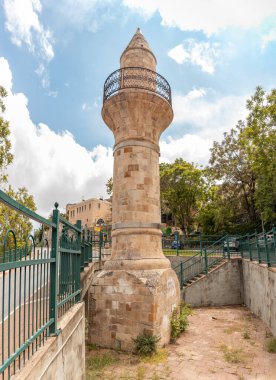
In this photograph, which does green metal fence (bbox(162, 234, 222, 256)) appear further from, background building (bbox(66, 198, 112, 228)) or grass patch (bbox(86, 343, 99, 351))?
background building (bbox(66, 198, 112, 228))

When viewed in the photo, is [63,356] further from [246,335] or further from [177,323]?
[246,335]

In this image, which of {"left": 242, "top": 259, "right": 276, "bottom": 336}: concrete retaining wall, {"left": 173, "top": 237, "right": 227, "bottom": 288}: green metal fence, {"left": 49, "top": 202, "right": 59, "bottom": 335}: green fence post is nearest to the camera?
{"left": 49, "top": 202, "right": 59, "bottom": 335}: green fence post

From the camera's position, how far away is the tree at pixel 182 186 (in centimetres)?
3181

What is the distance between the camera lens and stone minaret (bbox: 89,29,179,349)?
29.3 feet

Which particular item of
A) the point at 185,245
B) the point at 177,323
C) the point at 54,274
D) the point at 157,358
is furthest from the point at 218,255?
the point at 54,274

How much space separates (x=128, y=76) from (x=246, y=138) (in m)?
14.8

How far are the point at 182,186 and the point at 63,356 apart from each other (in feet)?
95.0

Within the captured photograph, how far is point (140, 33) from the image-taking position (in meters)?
12.5

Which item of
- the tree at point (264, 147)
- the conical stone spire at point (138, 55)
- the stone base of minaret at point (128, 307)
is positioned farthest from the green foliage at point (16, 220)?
the tree at point (264, 147)

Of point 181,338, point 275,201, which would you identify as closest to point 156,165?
point 181,338

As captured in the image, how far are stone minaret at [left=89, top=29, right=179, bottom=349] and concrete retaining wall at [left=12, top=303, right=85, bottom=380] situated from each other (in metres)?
3.75

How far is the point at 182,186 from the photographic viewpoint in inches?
1260

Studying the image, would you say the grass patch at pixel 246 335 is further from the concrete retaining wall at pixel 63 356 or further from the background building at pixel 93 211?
the background building at pixel 93 211

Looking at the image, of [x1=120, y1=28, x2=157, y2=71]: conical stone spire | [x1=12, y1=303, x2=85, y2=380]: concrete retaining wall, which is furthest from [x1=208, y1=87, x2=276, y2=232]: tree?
[x1=12, y1=303, x2=85, y2=380]: concrete retaining wall
